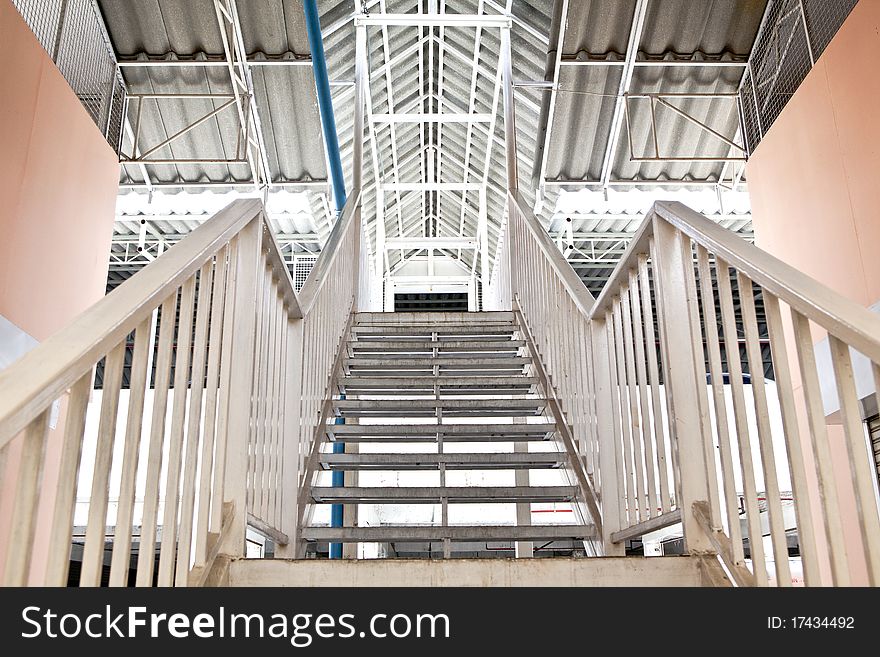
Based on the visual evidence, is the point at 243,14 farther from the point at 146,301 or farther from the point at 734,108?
the point at 146,301

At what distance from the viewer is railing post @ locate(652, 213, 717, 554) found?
1948 millimetres

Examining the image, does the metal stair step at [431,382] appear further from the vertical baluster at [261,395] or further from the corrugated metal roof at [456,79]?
the corrugated metal roof at [456,79]

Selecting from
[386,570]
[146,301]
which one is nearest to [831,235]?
[386,570]

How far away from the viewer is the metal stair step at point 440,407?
3.96m

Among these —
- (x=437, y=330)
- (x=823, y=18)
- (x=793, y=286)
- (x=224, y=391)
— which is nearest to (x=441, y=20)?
(x=823, y=18)

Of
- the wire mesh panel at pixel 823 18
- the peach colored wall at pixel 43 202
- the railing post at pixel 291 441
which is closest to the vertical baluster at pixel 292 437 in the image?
the railing post at pixel 291 441

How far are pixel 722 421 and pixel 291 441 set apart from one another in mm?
1502

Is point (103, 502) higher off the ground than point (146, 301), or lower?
lower

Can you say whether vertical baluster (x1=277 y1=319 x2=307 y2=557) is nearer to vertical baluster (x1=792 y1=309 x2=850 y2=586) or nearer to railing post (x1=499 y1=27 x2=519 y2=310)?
vertical baluster (x1=792 y1=309 x2=850 y2=586)

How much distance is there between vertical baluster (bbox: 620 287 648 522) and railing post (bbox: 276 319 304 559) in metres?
1.14

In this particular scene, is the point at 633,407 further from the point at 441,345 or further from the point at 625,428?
the point at 441,345

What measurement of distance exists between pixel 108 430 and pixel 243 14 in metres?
7.02

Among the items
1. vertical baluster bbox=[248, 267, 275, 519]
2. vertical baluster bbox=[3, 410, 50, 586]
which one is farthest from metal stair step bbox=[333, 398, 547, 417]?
vertical baluster bbox=[3, 410, 50, 586]

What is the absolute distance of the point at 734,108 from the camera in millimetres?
8375
